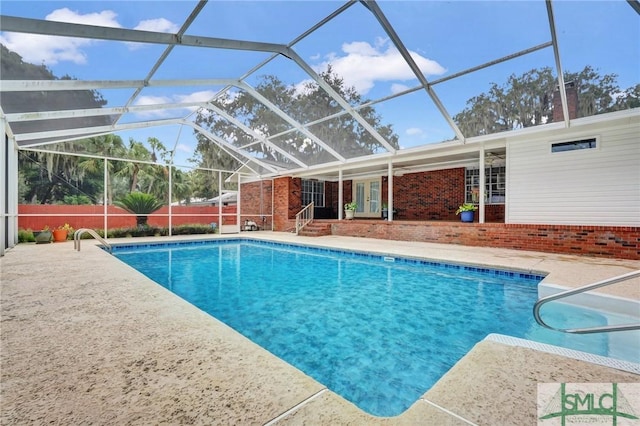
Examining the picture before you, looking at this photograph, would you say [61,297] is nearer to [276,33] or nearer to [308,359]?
[308,359]

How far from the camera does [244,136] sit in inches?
420

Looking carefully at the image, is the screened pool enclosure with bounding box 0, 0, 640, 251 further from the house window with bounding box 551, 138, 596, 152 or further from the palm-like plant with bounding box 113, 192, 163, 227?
the palm-like plant with bounding box 113, 192, 163, 227

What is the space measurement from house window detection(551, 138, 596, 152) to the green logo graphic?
756 cm

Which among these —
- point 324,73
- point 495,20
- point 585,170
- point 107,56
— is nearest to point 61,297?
point 107,56

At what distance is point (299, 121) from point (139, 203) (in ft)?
23.6

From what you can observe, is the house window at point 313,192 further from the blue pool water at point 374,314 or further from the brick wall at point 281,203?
the blue pool water at point 374,314

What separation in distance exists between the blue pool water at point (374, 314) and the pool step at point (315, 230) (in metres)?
4.70

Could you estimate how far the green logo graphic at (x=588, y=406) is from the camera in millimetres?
1305

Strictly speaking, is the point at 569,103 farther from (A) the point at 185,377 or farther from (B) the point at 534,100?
(A) the point at 185,377

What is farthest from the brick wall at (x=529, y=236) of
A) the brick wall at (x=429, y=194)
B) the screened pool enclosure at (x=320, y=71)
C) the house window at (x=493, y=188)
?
the brick wall at (x=429, y=194)

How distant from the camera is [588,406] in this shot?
1.37m

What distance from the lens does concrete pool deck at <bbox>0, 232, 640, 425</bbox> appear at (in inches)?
51.3

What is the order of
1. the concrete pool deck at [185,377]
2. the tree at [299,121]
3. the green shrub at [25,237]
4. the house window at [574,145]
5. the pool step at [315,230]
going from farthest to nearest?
the pool step at [315,230]
the green shrub at [25,237]
the tree at [299,121]
the house window at [574,145]
the concrete pool deck at [185,377]

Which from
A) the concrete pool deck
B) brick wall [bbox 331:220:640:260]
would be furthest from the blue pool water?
brick wall [bbox 331:220:640:260]
